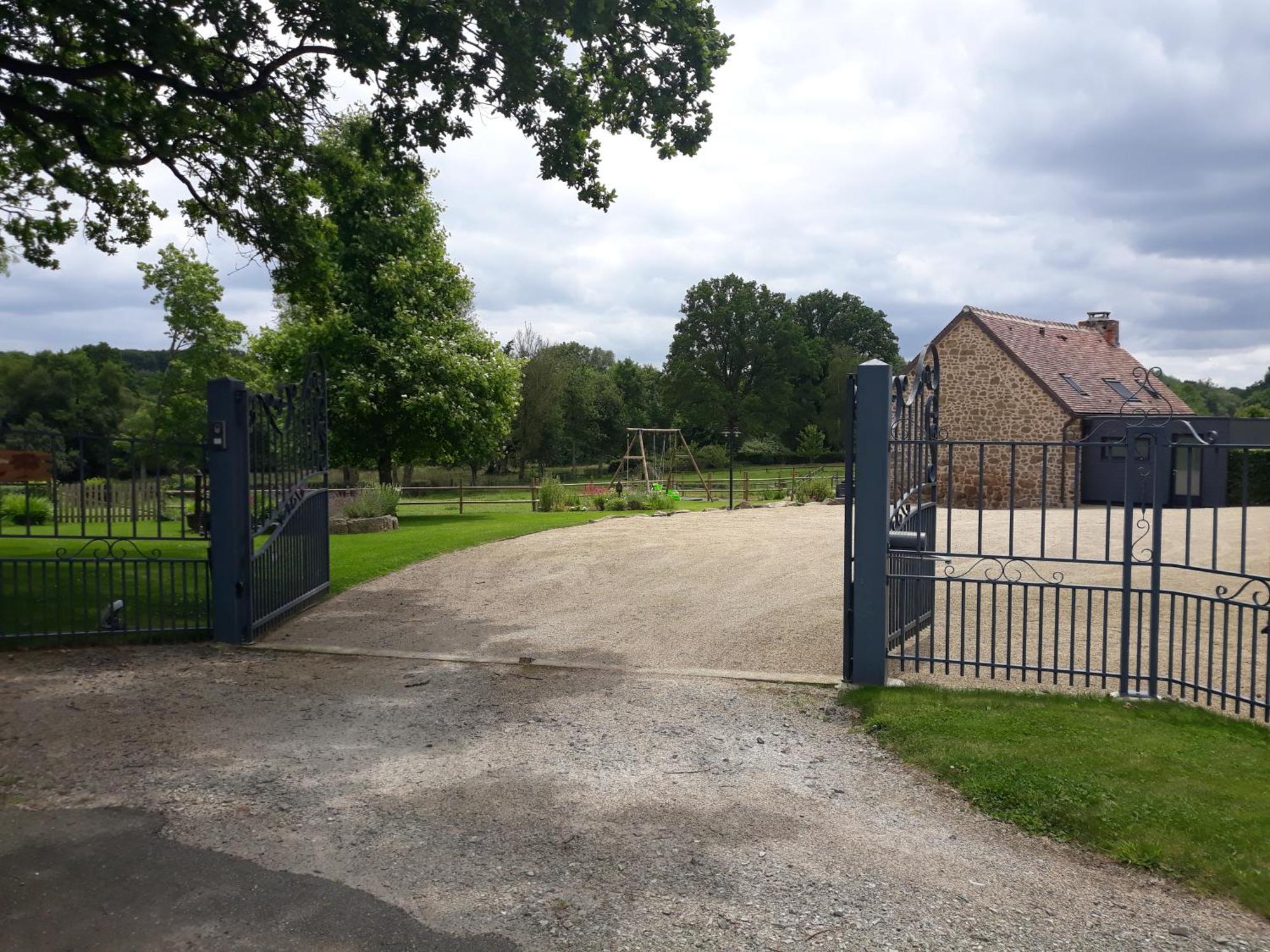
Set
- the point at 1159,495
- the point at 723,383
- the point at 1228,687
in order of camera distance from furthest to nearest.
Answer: the point at 723,383
the point at 1228,687
the point at 1159,495

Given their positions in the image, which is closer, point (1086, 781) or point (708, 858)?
point (708, 858)

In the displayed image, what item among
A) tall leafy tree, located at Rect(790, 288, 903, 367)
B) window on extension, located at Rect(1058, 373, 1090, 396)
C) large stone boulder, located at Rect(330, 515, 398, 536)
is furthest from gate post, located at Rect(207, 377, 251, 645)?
tall leafy tree, located at Rect(790, 288, 903, 367)

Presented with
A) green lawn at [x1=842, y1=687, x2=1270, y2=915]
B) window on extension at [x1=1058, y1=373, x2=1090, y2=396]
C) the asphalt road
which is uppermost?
window on extension at [x1=1058, y1=373, x2=1090, y2=396]

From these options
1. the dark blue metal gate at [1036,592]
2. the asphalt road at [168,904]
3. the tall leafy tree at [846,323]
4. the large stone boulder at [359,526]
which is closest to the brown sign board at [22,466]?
the asphalt road at [168,904]

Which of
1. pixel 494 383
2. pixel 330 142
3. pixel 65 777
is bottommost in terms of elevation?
pixel 65 777

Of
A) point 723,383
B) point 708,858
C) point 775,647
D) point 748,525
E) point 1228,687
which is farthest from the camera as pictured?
point 723,383

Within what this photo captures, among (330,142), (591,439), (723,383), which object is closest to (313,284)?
(330,142)

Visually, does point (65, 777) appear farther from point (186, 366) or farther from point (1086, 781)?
point (186, 366)

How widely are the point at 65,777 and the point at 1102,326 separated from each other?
37.4 m

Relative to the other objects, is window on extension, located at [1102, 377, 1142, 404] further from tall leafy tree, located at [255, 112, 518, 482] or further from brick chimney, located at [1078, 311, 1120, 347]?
tall leafy tree, located at [255, 112, 518, 482]

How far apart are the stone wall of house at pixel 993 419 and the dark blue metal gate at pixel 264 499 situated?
21.1m

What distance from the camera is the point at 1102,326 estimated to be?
35094mm

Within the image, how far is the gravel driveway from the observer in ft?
12.2

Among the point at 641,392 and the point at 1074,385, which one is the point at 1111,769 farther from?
the point at 641,392
